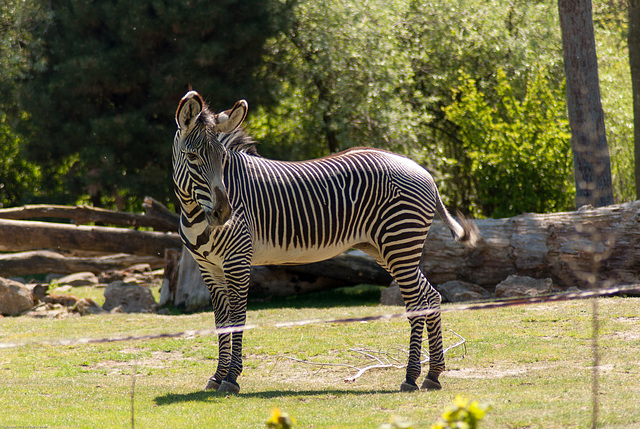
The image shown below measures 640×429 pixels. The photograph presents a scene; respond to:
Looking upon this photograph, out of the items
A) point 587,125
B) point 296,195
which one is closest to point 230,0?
point 587,125

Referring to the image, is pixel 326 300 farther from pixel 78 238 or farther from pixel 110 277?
pixel 110 277

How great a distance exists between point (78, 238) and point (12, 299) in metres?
2.12

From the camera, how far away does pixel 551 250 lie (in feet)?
37.2

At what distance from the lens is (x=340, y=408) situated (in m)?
5.68

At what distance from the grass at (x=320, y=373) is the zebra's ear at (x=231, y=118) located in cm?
259

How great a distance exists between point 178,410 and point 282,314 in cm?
546

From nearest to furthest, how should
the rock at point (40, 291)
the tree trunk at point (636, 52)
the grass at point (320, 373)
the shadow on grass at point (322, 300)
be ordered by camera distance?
the grass at point (320, 373) < the shadow on grass at point (322, 300) < the rock at point (40, 291) < the tree trunk at point (636, 52)

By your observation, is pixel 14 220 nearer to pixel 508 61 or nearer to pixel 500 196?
pixel 500 196

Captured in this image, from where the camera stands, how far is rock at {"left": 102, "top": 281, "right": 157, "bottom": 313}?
12492 millimetres

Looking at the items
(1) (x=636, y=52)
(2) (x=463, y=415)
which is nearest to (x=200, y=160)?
(2) (x=463, y=415)

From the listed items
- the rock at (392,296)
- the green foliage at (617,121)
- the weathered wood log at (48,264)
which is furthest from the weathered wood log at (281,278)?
the green foliage at (617,121)

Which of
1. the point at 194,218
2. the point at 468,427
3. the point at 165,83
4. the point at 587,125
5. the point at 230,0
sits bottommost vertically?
the point at 468,427

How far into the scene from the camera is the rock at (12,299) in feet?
39.2

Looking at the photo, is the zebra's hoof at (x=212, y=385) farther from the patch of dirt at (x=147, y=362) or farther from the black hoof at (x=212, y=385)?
the patch of dirt at (x=147, y=362)
